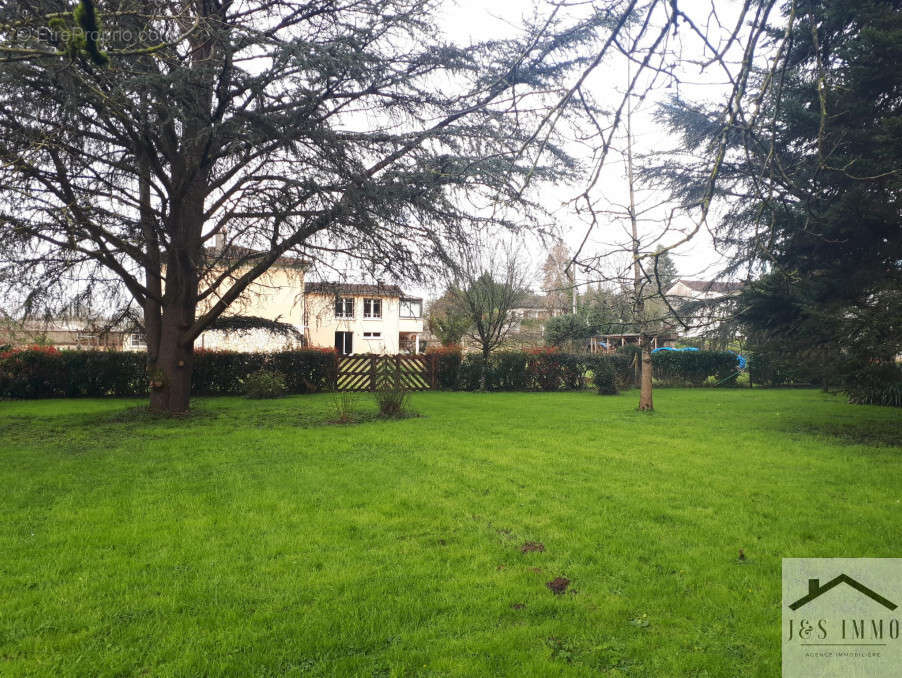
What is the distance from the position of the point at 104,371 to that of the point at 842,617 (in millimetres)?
16898

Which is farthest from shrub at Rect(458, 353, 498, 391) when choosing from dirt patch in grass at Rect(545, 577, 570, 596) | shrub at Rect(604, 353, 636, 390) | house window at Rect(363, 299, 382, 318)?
dirt patch in grass at Rect(545, 577, 570, 596)

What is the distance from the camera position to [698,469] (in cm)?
643

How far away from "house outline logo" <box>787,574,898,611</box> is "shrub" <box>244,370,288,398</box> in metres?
14.4

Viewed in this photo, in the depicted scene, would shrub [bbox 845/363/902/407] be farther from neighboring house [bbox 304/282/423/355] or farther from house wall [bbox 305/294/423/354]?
house wall [bbox 305/294/423/354]

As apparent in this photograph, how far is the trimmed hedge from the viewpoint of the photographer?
14.6 metres

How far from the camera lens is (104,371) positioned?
15.1 meters

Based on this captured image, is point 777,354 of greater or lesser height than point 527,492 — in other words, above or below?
above

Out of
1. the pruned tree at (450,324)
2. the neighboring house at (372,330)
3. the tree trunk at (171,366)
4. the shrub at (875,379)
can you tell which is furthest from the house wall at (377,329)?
the shrub at (875,379)

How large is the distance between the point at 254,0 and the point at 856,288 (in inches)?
411

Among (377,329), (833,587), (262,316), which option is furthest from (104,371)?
(377,329)

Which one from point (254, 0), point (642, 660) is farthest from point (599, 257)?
point (254, 0)

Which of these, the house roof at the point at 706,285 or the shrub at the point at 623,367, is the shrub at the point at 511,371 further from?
the house roof at the point at 706,285

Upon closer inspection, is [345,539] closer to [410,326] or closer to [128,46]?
[128,46]

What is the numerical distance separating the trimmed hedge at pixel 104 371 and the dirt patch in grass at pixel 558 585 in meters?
14.7
